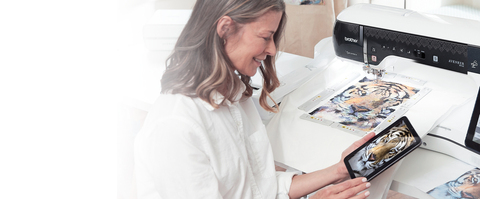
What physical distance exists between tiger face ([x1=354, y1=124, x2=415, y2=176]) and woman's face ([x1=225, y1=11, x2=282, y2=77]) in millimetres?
325

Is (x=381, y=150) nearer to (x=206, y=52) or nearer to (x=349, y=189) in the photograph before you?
(x=349, y=189)

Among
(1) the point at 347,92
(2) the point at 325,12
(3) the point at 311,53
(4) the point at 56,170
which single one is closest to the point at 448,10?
(2) the point at 325,12

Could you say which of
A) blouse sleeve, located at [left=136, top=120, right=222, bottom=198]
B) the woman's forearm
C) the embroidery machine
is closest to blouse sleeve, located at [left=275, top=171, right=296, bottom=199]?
the woman's forearm

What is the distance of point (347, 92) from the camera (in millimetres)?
1258

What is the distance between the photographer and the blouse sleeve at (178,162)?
2.65 feet

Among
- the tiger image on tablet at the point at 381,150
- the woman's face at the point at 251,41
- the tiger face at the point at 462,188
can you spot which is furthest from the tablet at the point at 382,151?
the woman's face at the point at 251,41

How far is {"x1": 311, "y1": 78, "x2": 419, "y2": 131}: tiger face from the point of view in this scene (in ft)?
3.72

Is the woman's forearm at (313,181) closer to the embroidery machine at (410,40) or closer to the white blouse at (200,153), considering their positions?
the white blouse at (200,153)

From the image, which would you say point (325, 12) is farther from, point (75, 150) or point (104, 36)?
point (75, 150)

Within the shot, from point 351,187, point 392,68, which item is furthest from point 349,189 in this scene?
point 392,68

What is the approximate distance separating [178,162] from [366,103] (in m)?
0.64

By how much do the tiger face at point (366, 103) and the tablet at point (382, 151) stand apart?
0.13m

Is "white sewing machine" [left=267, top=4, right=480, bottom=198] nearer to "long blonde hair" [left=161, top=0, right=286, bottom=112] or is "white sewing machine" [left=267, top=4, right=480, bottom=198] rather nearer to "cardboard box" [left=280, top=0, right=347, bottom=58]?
"long blonde hair" [left=161, top=0, right=286, bottom=112]

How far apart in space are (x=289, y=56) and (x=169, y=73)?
0.82 m
